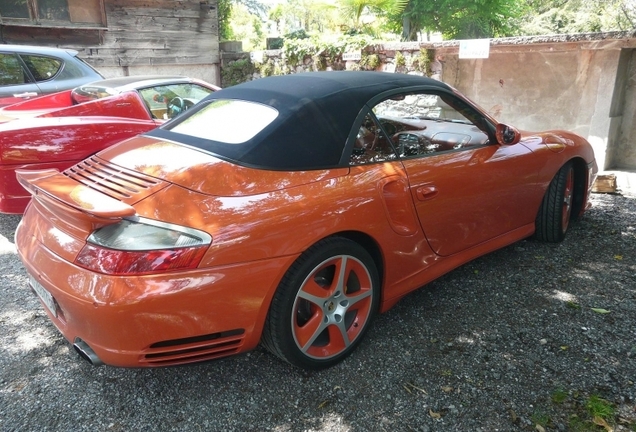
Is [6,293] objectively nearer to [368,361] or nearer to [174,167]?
[174,167]

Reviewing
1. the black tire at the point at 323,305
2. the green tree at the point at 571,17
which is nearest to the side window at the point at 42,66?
the black tire at the point at 323,305

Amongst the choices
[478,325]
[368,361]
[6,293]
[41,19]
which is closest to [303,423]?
[368,361]

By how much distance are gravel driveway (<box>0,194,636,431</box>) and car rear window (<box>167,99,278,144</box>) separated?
1.18 m

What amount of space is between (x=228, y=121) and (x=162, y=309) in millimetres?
1200

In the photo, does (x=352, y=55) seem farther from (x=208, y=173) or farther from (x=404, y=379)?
(x=404, y=379)

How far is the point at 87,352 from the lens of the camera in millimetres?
2119

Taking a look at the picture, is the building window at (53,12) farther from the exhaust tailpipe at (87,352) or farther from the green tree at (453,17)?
the exhaust tailpipe at (87,352)

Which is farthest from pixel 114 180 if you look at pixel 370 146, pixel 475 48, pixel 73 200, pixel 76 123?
pixel 475 48

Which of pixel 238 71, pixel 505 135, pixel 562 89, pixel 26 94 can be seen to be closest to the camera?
pixel 505 135

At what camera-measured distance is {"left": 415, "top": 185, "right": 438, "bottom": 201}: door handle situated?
2.80 meters

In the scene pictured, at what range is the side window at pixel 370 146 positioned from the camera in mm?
2666

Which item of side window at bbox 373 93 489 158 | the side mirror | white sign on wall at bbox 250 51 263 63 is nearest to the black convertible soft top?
side window at bbox 373 93 489 158

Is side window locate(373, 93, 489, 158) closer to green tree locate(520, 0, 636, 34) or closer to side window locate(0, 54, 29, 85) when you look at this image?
side window locate(0, 54, 29, 85)

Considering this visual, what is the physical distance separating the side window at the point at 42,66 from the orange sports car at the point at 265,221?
4.62 meters
